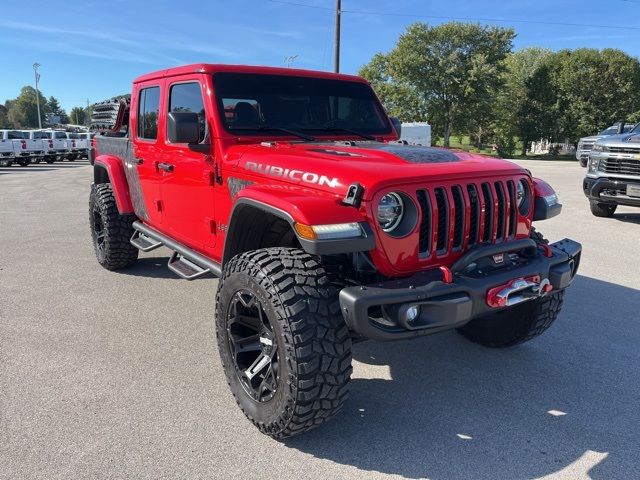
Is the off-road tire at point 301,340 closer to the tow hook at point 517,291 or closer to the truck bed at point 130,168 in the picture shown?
the tow hook at point 517,291

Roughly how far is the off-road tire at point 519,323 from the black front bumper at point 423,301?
816mm

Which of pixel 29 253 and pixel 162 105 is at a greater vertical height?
pixel 162 105

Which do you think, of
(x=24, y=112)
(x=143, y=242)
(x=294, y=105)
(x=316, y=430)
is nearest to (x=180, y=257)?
(x=143, y=242)

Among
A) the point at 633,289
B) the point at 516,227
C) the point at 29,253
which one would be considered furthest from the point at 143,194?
the point at 633,289

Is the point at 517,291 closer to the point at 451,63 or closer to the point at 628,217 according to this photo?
the point at 628,217

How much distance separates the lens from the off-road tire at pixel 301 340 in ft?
7.63

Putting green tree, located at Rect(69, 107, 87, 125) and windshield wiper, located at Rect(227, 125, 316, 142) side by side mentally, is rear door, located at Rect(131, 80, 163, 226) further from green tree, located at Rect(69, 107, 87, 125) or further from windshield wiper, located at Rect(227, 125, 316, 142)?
green tree, located at Rect(69, 107, 87, 125)

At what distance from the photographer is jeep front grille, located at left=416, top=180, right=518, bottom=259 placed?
255cm

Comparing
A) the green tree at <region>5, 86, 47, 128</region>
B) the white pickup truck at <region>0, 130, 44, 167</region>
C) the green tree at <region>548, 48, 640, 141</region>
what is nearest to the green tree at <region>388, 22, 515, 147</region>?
the green tree at <region>548, 48, 640, 141</region>

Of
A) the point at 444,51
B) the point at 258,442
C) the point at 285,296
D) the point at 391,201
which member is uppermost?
the point at 444,51

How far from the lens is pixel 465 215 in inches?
104

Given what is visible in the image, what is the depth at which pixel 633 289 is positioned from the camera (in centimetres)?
508

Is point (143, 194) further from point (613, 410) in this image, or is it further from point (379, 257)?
point (613, 410)

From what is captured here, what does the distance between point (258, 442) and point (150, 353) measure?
1343 mm
